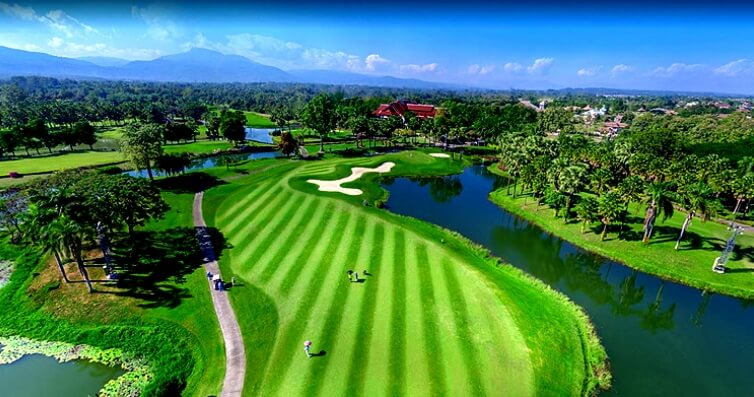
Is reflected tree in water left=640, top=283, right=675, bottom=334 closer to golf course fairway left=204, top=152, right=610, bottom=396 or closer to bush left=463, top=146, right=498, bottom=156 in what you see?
golf course fairway left=204, top=152, right=610, bottom=396

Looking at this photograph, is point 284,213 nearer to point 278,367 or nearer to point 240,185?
point 240,185

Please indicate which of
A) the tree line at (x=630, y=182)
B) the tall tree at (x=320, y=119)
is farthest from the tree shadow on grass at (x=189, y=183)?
the tree line at (x=630, y=182)

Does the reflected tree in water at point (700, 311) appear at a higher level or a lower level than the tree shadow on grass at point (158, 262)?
lower

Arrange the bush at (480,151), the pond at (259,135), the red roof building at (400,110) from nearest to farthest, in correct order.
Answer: the bush at (480,151)
the pond at (259,135)
the red roof building at (400,110)

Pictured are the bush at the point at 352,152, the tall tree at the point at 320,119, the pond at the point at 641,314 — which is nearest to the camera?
the pond at the point at 641,314

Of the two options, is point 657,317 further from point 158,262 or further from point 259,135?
point 259,135

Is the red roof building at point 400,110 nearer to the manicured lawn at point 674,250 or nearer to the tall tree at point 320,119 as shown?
the tall tree at point 320,119

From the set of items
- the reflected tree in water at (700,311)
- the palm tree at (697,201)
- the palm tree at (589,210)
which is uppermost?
the palm tree at (697,201)

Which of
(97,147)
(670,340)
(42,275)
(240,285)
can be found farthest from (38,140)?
(670,340)
